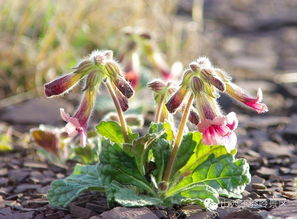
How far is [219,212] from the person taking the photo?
2180mm

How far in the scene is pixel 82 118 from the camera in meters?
2.23

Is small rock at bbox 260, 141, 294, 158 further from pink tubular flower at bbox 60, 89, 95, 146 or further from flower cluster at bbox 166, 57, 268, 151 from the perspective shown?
pink tubular flower at bbox 60, 89, 95, 146

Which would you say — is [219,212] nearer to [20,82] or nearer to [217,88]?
[217,88]

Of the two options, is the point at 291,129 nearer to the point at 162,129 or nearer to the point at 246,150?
the point at 246,150

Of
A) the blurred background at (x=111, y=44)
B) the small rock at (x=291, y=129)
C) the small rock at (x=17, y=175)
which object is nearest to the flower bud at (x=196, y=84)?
the small rock at (x=17, y=175)

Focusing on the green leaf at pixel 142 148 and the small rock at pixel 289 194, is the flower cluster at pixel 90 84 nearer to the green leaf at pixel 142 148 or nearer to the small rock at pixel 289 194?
the green leaf at pixel 142 148

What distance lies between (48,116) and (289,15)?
13.5 feet

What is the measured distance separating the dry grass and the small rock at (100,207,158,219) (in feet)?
7.47

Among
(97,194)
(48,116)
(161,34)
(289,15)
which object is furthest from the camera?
(289,15)

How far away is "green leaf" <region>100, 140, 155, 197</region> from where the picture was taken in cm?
224

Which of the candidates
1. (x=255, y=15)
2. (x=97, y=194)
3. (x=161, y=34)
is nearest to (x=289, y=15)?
(x=255, y=15)

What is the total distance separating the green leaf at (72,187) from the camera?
7.49 feet

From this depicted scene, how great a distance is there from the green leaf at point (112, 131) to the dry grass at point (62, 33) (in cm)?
202

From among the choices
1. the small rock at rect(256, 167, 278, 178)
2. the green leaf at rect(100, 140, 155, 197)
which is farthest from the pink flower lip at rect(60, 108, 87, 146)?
the small rock at rect(256, 167, 278, 178)
